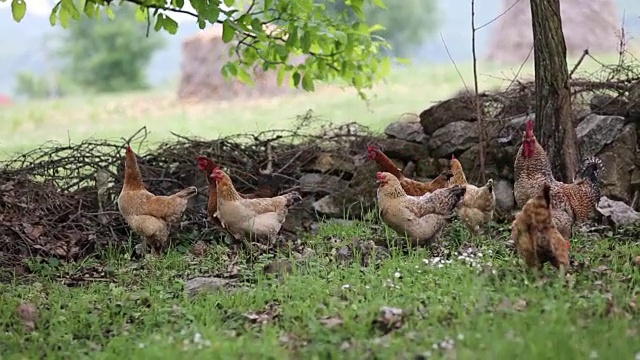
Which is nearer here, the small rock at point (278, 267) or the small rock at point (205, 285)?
the small rock at point (205, 285)

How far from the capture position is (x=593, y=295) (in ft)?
17.0

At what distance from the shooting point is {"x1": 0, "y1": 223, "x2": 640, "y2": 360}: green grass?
4.45 meters

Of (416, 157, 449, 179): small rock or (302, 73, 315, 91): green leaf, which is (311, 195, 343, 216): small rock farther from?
(302, 73, 315, 91): green leaf

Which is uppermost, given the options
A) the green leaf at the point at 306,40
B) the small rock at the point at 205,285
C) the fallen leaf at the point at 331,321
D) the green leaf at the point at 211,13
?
the green leaf at the point at 211,13

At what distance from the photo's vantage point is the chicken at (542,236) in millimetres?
5673

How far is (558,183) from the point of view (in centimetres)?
700

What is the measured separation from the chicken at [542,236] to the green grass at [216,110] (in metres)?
8.10

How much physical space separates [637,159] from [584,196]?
6.25ft

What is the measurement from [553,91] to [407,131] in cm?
196

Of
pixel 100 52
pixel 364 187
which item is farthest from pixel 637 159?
pixel 100 52

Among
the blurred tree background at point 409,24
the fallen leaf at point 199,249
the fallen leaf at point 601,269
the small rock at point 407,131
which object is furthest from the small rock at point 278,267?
the blurred tree background at point 409,24

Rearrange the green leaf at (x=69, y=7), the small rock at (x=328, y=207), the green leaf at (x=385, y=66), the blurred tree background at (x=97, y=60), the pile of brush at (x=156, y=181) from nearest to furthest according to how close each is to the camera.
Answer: the green leaf at (x=69, y=7) → the pile of brush at (x=156, y=181) → the small rock at (x=328, y=207) → the green leaf at (x=385, y=66) → the blurred tree background at (x=97, y=60)

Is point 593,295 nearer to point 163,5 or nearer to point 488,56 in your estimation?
point 163,5

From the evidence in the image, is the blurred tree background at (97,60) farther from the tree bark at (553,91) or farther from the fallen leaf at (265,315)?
the fallen leaf at (265,315)
